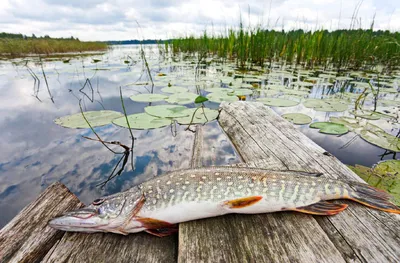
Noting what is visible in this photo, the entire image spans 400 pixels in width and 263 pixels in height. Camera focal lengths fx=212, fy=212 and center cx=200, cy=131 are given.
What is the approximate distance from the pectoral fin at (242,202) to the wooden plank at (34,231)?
1.22 meters

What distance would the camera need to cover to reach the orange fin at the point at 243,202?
4.92ft

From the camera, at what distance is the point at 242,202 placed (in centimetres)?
151

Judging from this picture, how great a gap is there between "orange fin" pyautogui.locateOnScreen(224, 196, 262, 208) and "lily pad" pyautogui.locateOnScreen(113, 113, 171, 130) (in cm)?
216

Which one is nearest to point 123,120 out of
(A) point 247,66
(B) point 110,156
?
(B) point 110,156

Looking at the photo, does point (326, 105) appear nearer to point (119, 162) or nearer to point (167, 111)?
point (167, 111)

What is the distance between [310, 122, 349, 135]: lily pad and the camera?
330 centimetres

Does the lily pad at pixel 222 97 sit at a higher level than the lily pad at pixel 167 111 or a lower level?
higher

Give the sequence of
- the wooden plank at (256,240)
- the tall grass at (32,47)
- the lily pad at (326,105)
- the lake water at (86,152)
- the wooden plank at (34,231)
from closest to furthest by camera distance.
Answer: the wooden plank at (256,240), the wooden plank at (34,231), the lake water at (86,152), the lily pad at (326,105), the tall grass at (32,47)

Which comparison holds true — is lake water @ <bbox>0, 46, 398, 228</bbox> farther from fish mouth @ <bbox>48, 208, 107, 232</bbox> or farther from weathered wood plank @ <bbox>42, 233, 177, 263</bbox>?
weathered wood plank @ <bbox>42, 233, 177, 263</bbox>

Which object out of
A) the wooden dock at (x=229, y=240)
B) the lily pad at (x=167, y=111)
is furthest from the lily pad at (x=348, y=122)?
the lily pad at (x=167, y=111)

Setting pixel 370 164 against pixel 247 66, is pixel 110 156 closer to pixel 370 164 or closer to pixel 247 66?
pixel 370 164

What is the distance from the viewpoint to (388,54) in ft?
32.7

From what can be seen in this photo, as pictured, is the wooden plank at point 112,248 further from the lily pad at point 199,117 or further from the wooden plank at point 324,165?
the lily pad at point 199,117

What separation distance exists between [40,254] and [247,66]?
10323mm
